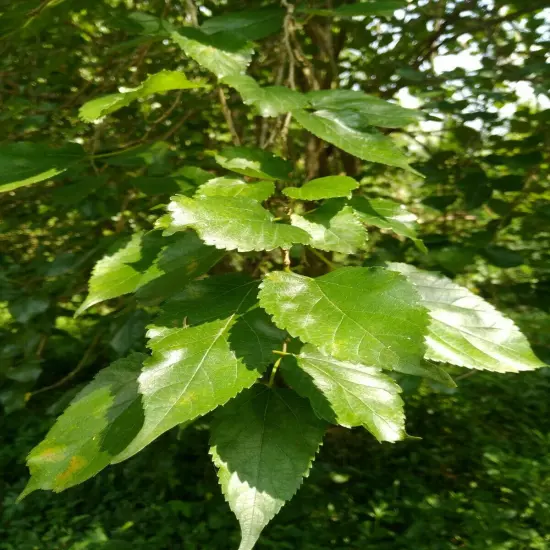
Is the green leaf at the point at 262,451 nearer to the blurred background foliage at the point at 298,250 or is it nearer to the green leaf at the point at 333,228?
the green leaf at the point at 333,228

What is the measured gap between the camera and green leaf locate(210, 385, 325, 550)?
51 cm

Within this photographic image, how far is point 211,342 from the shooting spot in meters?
0.53

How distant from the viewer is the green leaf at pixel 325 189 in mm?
630

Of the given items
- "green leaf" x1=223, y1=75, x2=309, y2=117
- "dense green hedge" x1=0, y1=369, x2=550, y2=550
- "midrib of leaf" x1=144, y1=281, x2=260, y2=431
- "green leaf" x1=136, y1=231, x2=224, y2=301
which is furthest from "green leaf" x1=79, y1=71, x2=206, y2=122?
"dense green hedge" x1=0, y1=369, x2=550, y2=550

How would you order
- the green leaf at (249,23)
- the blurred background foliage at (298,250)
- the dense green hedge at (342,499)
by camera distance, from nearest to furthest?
the green leaf at (249,23) → the blurred background foliage at (298,250) → the dense green hedge at (342,499)

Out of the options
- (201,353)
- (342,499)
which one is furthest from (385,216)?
(342,499)

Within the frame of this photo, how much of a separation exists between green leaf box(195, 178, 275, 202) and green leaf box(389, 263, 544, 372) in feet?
0.72

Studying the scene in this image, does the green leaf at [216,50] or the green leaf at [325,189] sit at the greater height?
the green leaf at [216,50]

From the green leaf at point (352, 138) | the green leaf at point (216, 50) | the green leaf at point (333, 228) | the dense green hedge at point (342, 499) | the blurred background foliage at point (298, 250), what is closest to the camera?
the green leaf at point (333, 228)

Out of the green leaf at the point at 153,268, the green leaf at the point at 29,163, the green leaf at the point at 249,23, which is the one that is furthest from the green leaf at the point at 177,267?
the green leaf at the point at 249,23

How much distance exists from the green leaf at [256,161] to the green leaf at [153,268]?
12 centimetres

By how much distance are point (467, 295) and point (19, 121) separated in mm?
1382

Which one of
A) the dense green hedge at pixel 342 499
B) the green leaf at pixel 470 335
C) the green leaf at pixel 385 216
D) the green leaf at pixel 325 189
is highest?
the green leaf at pixel 325 189

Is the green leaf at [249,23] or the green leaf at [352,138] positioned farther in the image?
the green leaf at [249,23]
